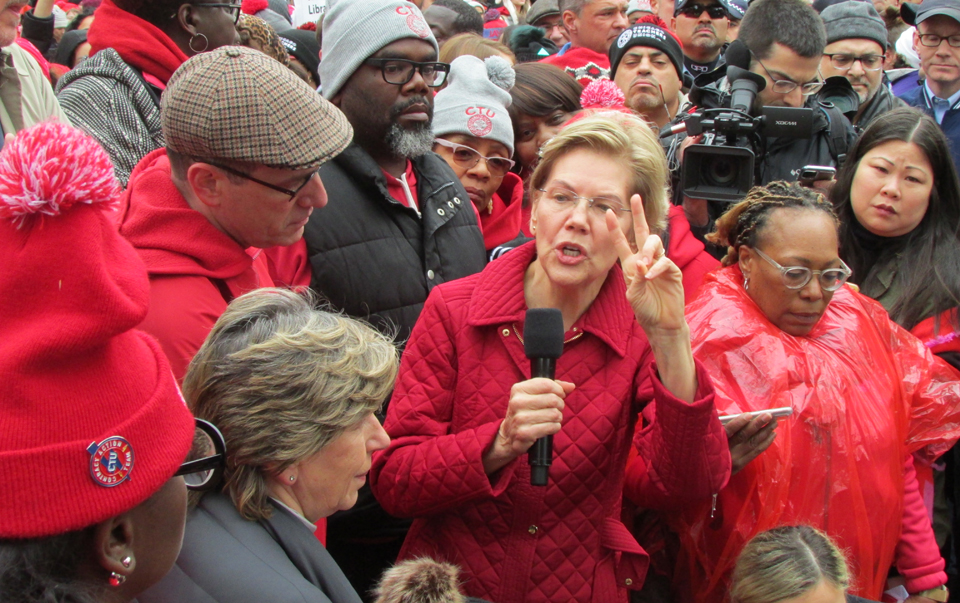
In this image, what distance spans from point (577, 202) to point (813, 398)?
3.33 feet

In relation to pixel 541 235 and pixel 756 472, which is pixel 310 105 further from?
pixel 756 472

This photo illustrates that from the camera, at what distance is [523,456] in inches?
86.0

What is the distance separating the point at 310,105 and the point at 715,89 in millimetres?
2513

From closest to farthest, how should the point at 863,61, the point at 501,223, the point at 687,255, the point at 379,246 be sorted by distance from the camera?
the point at 379,246
the point at 687,255
the point at 501,223
the point at 863,61

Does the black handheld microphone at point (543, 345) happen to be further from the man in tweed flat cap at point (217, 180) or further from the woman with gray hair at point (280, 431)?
the man in tweed flat cap at point (217, 180)

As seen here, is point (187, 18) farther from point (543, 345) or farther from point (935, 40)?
point (935, 40)

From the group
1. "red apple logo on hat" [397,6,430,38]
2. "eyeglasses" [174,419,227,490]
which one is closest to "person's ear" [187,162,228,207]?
"eyeglasses" [174,419,227,490]

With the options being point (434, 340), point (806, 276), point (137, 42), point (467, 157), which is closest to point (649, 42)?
point (467, 157)

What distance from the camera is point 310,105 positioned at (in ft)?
6.86

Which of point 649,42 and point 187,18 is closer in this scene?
point 187,18

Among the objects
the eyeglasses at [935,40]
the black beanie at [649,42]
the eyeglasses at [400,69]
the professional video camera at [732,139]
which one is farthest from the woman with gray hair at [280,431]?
the eyeglasses at [935,40]

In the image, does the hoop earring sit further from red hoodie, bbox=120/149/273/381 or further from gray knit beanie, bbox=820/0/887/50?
gray knit beanie, bbox=820/0/887/50

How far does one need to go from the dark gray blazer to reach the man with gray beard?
3.04 feet

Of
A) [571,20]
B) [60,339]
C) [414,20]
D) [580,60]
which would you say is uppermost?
[60,339]
